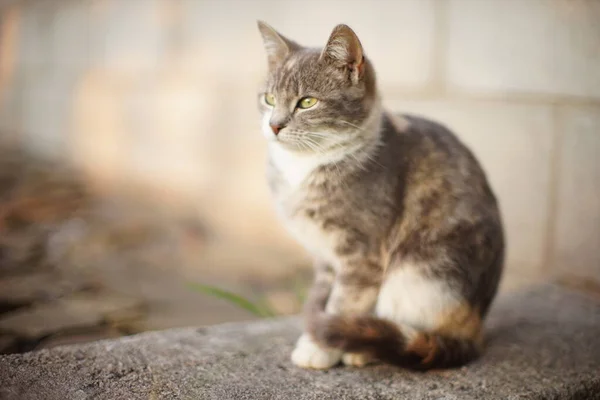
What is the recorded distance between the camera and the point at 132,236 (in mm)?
4395

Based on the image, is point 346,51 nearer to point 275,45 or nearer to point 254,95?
point 275,45

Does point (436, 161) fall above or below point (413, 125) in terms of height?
below

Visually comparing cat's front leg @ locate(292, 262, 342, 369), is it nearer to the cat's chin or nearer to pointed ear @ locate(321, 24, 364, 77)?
the cat's chin

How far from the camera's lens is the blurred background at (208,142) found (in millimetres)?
2695

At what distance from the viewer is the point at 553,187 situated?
278 centimetres

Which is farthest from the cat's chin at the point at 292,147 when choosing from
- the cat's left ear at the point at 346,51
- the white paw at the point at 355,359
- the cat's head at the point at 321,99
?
the white paw at the point at 355,359

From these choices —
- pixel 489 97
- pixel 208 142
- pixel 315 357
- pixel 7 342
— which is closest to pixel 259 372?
pixel 315 357

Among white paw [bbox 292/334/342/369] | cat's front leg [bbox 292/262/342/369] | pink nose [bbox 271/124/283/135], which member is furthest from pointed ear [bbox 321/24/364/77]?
white paw [bbox 292/334/342/369]

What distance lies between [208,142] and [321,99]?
10.3 feet

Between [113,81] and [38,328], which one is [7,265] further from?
[113,81]

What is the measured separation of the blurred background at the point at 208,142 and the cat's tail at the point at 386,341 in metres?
0.95

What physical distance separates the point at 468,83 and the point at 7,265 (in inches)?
95.0

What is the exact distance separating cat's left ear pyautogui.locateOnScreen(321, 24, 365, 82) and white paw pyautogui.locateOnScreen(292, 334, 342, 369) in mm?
809

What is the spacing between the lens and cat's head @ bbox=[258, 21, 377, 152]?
1.90m
